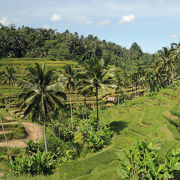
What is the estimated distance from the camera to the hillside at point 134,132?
43.9 ft

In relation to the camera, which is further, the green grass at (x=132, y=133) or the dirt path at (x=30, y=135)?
the dirt path at (x=30, y=135)

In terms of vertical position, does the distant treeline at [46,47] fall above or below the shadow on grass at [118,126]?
above

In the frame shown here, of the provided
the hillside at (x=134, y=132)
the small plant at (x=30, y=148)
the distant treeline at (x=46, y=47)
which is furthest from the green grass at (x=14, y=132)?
the distant treeline at (x=46, y=47)

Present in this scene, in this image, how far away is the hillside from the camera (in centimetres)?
1339

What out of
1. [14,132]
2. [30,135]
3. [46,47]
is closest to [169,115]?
[30,135]

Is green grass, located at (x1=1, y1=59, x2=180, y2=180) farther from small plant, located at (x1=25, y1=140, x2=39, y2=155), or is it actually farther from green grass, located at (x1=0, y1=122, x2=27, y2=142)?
green grass, located at (x1=0, y1=122, x2=27, y2=142)

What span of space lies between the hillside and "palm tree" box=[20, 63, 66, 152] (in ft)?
16.1

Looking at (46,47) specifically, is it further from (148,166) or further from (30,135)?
(148,166)

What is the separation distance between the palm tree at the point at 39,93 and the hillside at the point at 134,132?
16.1 ft

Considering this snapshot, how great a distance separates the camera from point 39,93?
15.7m

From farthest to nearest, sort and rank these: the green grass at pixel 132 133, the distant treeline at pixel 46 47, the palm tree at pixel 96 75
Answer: the distant treeline at pixel 46 47, the palm tree at pixel 96 75, the green grass at pixel 132 133

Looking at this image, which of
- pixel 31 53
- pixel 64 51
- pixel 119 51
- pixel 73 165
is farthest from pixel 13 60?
pixel 119 51

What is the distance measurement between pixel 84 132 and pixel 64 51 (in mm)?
63902

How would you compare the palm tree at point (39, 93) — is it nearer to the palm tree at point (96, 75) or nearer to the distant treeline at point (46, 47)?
the palm tree at point (96, 75)
